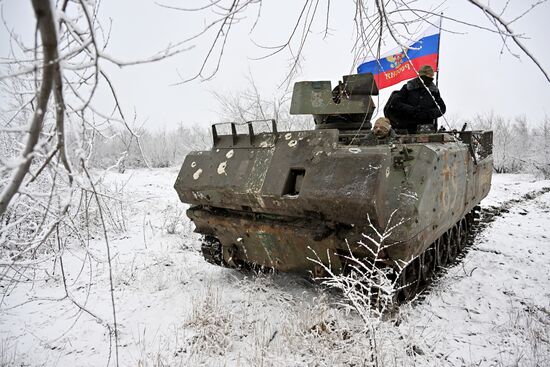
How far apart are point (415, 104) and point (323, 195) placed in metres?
3.10

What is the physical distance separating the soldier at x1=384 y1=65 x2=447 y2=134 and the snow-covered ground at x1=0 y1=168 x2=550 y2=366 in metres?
2.20

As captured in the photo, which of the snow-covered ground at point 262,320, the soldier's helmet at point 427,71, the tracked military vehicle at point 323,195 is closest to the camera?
the snow-covered ground at point 262,320

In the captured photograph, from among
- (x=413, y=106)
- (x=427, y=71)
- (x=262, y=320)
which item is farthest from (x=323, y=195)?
(x=427, y=71)

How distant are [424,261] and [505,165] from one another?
61.0 feet

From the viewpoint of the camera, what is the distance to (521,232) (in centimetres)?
683

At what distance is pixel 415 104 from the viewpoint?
5.48 meters

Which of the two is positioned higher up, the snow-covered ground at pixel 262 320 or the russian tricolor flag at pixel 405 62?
the russian tricolor flag at pixel 405 62

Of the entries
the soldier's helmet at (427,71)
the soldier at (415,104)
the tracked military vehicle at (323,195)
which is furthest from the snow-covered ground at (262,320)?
the soldier's helmet at (427,71)

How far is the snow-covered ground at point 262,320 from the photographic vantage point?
3.02 metres

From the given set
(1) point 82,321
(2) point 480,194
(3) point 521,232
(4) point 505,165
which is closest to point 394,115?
(2) point 480,194

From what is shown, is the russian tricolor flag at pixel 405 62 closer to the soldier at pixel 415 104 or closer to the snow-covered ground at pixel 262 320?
the soldier at pixel 415 104

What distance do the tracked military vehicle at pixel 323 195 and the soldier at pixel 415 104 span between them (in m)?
0.73

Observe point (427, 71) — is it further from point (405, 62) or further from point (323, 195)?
point (323, 195)

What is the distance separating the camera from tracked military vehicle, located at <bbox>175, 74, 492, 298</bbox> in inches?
126
